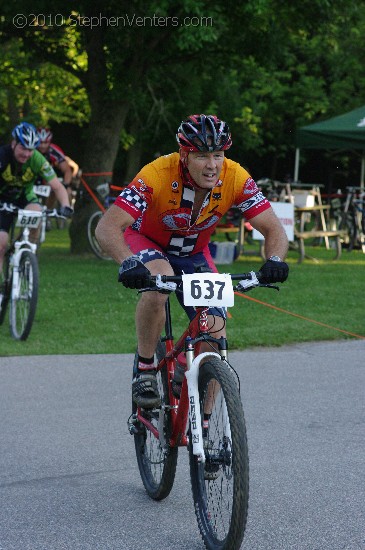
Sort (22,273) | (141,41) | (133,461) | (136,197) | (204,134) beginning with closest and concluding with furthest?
(204,134) < (136,197) < (133,461) < (22,273) < (141,41)

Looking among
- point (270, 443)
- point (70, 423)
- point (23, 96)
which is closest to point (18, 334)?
point (70, 423)

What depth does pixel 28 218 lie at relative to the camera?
407 inches

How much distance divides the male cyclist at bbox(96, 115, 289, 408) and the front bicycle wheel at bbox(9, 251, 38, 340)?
4535 mm

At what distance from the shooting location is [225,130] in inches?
202

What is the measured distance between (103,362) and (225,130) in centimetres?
452

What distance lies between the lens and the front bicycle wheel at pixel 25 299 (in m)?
10.2

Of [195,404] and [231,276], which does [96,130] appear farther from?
[195,404]

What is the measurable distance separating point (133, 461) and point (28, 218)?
4.45 meters

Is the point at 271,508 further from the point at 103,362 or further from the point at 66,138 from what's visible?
the point at 66,138

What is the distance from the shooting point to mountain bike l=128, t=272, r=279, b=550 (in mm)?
4387

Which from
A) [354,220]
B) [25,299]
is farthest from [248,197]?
[354,220]

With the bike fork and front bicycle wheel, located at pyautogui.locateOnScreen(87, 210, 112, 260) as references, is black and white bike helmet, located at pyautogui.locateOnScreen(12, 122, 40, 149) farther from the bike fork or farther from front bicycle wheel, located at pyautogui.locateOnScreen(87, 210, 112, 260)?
front bicycle wheel, located at pyautogui.locateOnScreen(87, 210, 112, 260)

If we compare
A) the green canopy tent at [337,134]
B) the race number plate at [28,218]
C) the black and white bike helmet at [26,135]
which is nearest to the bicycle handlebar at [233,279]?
the race number plate at [28,218]

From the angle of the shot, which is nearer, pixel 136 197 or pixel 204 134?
pixel 204 134
